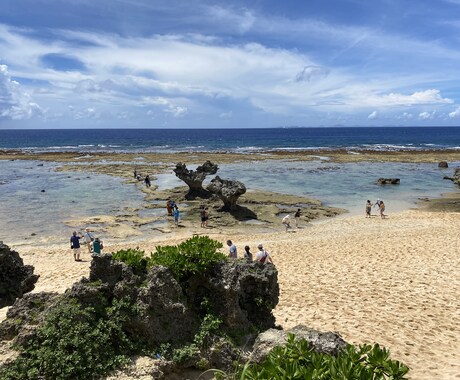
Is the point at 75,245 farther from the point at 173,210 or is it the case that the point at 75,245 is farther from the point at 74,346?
the point at 74,346

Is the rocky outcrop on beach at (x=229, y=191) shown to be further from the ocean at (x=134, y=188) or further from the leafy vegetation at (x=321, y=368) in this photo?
the leafy vegetation at (x=321, y=368)

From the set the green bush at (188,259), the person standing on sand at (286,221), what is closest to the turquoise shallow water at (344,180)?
the person standing on sand at (286,221)

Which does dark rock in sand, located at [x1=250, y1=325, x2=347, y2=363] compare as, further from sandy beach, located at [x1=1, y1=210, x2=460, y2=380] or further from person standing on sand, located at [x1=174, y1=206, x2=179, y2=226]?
person standing on sand, located at [x1=174, y1=206, x2=179, y2=226]

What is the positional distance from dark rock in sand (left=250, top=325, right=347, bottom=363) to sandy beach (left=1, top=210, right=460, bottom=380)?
3.52m

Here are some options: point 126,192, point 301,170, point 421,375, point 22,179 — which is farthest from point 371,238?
point 22,179

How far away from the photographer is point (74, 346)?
7.17 metres

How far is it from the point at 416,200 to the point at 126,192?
91.4ft

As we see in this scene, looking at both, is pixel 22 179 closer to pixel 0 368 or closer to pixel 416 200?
pixel 416 200

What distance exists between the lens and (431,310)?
1266 cm

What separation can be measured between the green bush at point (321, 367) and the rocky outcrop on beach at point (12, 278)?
9.51m

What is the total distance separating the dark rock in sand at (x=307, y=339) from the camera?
21.9ft

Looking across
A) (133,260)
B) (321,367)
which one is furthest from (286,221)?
(321,367)

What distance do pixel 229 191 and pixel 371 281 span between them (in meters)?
16.0

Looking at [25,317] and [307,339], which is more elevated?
[307,339]
